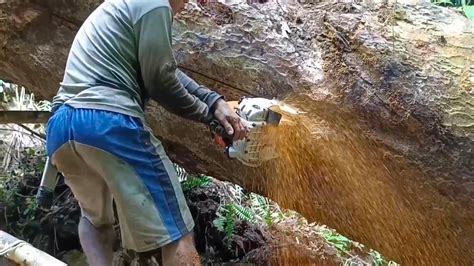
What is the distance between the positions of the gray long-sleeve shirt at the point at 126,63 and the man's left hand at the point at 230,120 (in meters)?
0.08

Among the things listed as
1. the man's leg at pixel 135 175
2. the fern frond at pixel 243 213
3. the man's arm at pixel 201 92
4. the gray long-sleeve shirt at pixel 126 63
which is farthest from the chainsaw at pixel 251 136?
the fern frond at pixel 243 213

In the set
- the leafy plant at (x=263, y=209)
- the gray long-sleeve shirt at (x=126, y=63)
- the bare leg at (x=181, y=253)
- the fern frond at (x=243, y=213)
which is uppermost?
the gray long-sleeve shirt at (x=126, y=63)

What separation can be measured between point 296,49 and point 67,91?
114cm

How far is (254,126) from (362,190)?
59 centimetres

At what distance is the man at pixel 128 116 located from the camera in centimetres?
262

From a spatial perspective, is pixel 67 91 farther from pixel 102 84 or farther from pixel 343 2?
pixel 343 2

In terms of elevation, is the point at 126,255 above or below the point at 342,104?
below

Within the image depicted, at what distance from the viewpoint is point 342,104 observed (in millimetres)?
3045

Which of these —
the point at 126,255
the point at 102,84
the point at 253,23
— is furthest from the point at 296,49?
the point at 126,255

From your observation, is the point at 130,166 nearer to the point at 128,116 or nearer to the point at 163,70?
the point at 128,116

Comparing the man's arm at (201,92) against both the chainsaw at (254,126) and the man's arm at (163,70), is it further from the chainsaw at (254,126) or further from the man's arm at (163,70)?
the chainsaw at (254,126)

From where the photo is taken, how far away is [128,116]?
105 inches

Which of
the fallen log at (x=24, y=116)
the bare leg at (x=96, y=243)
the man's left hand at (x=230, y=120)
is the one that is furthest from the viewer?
the fallen log at (x=24, y=116)

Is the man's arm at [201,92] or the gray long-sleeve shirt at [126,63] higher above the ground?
the gray long-sleeve shirt at [126,63]
